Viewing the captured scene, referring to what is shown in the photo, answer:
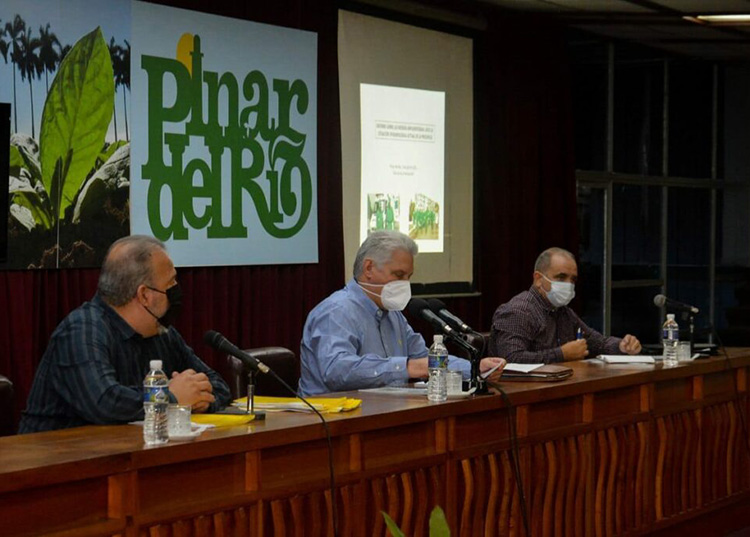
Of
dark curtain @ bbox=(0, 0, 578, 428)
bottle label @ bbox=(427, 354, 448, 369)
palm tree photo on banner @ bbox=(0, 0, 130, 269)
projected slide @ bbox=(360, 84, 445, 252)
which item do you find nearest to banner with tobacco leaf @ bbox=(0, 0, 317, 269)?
palm tree photo on banner @ bbox=(0, 0, 130, 269)

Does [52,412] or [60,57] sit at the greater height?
[60,57]

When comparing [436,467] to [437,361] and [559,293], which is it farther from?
[559,293]

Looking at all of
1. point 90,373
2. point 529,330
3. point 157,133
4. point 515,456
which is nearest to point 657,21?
point 529,330

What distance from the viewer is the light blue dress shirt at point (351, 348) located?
428 centimetres

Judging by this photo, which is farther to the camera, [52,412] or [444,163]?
[444,163]

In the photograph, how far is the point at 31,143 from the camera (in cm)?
526

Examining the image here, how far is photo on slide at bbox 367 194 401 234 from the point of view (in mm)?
7195

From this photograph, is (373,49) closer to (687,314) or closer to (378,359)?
(687,314)

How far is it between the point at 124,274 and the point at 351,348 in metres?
1.13

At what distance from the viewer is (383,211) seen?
7281 millimetres

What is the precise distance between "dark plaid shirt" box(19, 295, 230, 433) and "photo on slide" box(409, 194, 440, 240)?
4026mm

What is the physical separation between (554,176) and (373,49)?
227 cm

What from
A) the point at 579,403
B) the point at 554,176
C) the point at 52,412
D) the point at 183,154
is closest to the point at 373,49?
the point at 183,154

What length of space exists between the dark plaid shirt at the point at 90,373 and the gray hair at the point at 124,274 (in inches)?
1.7
